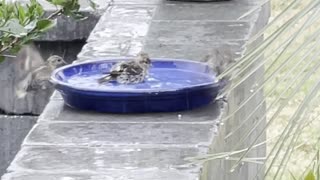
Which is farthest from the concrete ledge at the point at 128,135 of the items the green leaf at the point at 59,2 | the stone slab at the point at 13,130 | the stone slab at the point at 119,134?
the stone slab at the point at 13,130

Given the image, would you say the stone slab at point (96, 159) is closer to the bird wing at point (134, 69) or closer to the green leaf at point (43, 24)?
the green leaf at point (43, 24)

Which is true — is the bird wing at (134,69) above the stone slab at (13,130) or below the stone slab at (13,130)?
above

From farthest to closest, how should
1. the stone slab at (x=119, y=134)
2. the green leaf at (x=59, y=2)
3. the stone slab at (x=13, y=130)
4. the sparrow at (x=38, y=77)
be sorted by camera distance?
the stone slab at (x=13, y=130), the sparrow at (x=38, y=77), the stone slab at (x=119, y=134), the green leaf at (x=59, y=2)

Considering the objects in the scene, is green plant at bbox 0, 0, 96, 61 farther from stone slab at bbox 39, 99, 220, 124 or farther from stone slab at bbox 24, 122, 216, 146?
stone slab at bbox 39, 99, 220, 124

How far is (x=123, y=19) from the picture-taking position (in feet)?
12.2

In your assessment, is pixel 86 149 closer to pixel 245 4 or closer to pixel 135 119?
pixel 135 119

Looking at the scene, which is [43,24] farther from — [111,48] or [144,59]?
[111,48]

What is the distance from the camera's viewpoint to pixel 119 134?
2408mm

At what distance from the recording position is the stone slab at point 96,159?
2.14m

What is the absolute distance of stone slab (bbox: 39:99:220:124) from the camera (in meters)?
2.54

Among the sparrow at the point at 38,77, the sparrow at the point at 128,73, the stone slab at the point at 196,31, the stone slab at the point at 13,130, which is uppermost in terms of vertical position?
the sparrow at the point at 128,73

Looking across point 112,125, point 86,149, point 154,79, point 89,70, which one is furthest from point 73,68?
point 86,149

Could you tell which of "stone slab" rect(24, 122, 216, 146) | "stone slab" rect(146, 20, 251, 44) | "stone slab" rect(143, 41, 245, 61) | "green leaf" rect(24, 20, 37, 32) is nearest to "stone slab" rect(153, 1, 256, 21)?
"stone slab" rect(146, 20, 251, 44)

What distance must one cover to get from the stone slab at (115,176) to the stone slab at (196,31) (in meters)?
1.33
